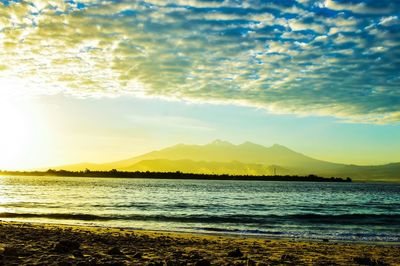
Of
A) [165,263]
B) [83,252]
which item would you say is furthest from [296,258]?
[83,252]

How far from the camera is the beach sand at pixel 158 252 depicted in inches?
549

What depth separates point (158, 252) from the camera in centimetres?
1691

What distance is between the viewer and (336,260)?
53.7 ft

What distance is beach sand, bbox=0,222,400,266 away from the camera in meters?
14.0

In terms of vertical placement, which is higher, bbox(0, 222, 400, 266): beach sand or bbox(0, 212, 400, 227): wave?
bbox(0, 222, 400, 266): beach sand

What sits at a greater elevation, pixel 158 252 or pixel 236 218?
→ pixel 158 252

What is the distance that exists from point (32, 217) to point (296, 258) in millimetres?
30215

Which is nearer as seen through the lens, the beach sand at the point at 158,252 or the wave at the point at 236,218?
the beach sand at the point at 158,252

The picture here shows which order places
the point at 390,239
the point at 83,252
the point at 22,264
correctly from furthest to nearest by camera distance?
the point at 390,239
the point at 83,252
the point at 22,264

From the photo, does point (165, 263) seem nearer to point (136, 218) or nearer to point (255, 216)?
point (136, 218)

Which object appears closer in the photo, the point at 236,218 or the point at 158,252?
the point at 158,252

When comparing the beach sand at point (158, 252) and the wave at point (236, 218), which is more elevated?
the beach sand at point (158, 252)

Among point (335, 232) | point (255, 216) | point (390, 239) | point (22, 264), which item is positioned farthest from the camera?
point (255, 216)

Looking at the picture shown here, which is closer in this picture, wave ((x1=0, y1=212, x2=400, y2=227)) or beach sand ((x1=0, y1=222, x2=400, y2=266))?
beach sand ((x1=0, y1=222, x2=400, y2=266))
